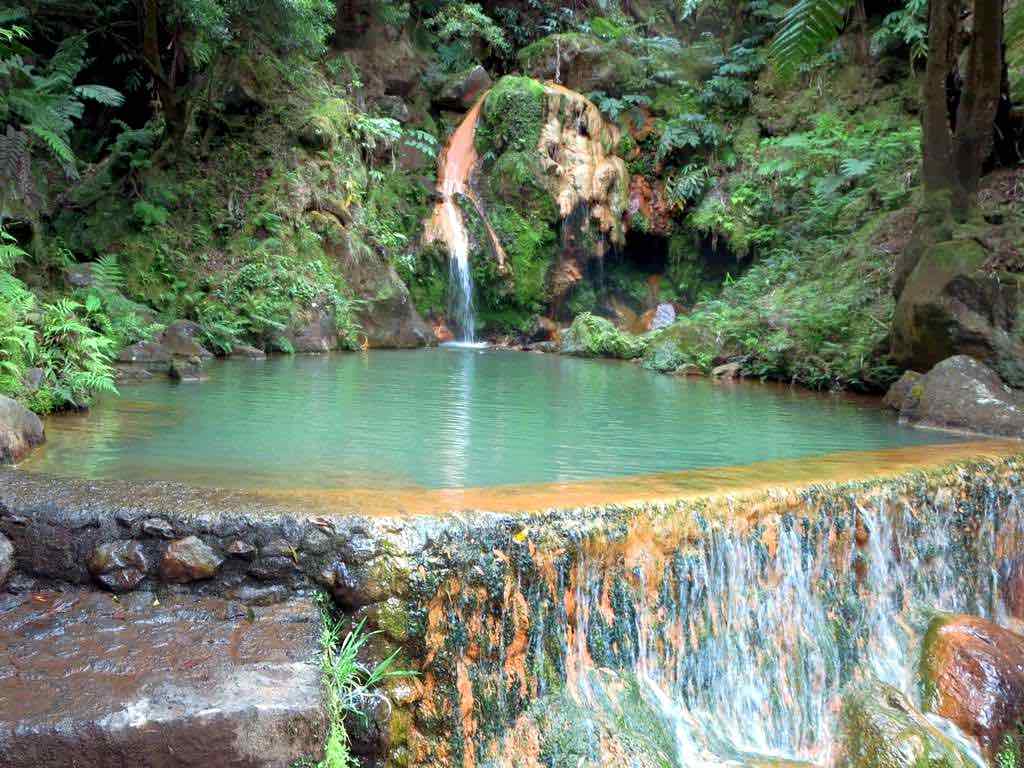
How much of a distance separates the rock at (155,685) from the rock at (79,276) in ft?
28.0

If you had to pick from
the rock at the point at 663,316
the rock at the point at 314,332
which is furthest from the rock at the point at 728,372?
the rock at the point at 314,332

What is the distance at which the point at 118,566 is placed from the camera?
11.3 feet

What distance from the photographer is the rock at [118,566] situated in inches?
134

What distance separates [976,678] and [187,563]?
13.8 ft

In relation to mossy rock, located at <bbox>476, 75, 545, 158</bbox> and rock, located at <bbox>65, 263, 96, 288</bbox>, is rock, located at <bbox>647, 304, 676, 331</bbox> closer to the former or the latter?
mossy rock, located at <bbox>476, 75, 545, 158</bbox>

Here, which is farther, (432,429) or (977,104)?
(977,104)

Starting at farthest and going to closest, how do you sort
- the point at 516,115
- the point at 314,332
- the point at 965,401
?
the point at 516,115, the point at 314,332, the point at 965,401

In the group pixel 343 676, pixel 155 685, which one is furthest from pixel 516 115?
pixel 155 685

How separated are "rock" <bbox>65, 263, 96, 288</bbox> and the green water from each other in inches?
81.3

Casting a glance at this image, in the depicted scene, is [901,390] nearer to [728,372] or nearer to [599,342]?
[728,372]

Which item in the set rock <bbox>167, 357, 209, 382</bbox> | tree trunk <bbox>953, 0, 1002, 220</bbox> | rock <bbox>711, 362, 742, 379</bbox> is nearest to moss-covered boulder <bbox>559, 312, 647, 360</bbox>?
rock <bbox>711, 362, 742, 379</bbox>

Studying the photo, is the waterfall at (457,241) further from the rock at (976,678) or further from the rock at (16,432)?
the rock at (976,678)

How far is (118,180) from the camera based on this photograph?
13883 millimetres

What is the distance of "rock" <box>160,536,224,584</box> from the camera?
11.3 ft
